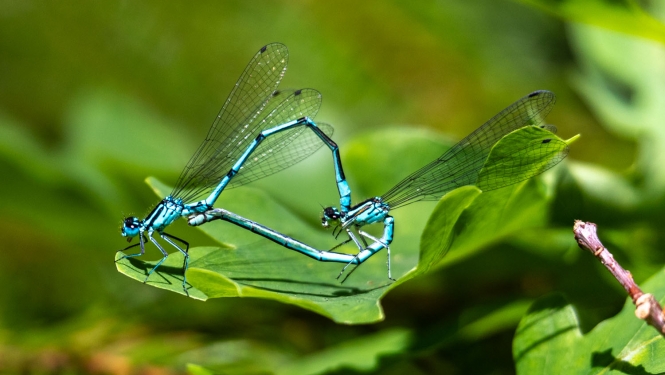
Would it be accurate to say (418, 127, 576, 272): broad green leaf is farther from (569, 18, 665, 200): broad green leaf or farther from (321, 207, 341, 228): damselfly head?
(569, 18, 665, 200): broad green leaf

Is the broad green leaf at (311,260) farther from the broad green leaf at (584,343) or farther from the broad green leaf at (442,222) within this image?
the broad green leaf at (584,343)

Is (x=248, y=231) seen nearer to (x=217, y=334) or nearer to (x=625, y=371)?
(x=217, y=334)

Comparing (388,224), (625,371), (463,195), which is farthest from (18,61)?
(625,371)

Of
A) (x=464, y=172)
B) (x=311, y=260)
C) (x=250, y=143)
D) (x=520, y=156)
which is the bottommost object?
(x=520, y=156)

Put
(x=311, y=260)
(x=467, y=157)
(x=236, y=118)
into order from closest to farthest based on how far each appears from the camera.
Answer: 1. (x=311, y=260)
2. (x=467, y=157)
3. (x=236, y=118)

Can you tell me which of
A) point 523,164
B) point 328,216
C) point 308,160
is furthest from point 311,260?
point 308,160

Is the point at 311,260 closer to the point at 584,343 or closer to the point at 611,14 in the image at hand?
the point at 584,343

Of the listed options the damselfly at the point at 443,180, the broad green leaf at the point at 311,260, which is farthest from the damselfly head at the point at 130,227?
the broad green leaf at the point at 311,260
